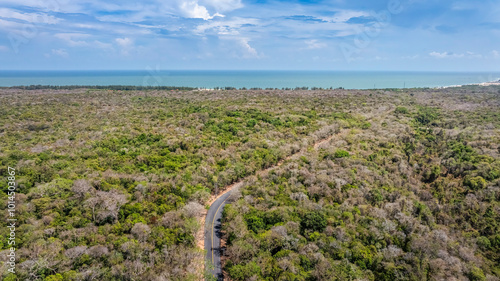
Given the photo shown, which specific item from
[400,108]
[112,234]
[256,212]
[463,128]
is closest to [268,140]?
[256,212]

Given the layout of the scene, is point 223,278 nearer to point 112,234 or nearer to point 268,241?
point 268,241

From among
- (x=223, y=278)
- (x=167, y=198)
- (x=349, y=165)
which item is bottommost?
(x=223, y=278)

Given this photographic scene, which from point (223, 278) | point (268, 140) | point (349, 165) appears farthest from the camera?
point (268, 140)

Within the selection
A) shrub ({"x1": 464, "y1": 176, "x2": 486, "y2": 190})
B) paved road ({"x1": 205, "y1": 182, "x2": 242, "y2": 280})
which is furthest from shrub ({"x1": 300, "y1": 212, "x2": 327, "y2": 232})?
shrub ({"x1": 464, "y1": 176, "x2": 486, "y2": 190})

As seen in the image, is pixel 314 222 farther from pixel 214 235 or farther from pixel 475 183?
pixel 475 183

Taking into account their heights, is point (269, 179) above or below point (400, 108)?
below

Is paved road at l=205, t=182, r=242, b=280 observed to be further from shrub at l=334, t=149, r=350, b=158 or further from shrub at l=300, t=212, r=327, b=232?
shrub at l=334, t=149, r=350, b=158

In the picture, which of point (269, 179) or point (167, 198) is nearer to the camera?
point (167, 198)
